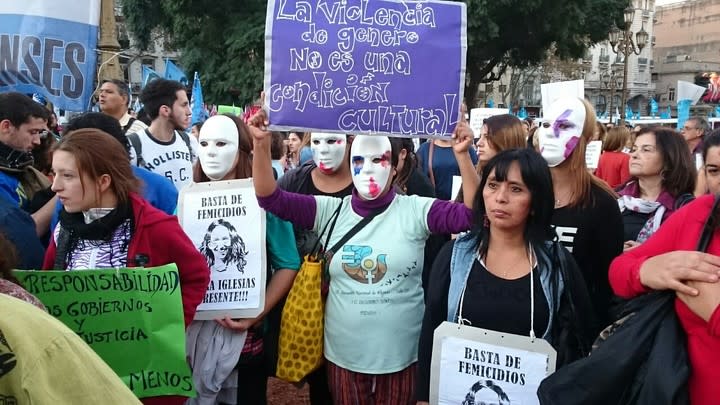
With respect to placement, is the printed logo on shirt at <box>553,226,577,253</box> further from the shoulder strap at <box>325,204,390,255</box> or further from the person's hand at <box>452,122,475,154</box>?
the shoulder strap at <box>325,204,390,255</box>

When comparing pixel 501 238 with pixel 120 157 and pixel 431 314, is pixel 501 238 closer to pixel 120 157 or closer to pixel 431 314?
pixel 431 314

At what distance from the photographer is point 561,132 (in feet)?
10.8

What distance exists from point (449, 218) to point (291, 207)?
79 centimetres

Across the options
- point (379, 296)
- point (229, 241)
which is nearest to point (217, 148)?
point (229, 241)

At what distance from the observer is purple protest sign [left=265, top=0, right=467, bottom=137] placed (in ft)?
10.2

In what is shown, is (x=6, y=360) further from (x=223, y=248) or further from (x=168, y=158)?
(x=168, y=158)

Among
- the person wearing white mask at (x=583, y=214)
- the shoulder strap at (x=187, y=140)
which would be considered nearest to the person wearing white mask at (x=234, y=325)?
the person wearing white mask at (x=583, y=214)

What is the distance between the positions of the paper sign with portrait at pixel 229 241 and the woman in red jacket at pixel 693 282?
176cm

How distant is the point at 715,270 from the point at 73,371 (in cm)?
175

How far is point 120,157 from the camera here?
112 inches

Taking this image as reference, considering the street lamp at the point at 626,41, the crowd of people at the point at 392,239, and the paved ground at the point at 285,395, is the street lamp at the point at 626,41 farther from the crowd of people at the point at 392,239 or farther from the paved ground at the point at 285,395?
the crowd of people at the point at 392,239

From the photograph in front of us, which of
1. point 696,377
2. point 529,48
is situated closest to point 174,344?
point 696,377

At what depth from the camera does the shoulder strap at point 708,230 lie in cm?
201

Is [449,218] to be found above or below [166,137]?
below
